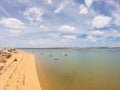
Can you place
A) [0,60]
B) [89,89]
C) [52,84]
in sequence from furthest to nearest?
[0,60]
[52,84]
[89,89]

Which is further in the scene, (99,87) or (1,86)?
(99,87)

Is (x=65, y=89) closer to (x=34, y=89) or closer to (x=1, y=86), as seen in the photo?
(x=34, y=89)

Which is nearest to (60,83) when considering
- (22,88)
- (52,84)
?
(52,84)

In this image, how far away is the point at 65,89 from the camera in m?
16.3

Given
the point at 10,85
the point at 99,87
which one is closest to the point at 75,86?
the point at 99,87

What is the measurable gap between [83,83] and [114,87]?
11.7ft

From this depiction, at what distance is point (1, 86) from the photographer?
15.4 m

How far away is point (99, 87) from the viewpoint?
1700 centimetres

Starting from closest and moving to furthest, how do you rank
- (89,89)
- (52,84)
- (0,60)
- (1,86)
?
(1,86) < (89,89) < (52,84) < (0,60)

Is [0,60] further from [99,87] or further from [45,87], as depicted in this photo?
[99,87]

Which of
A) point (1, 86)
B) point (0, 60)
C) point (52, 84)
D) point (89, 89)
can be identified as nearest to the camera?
point (1, 86)

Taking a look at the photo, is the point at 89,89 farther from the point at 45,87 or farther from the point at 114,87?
the point at 45,87

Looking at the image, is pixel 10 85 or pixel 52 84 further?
pixel 52 84

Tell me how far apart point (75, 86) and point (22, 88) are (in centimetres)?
579
